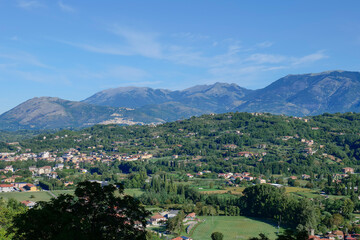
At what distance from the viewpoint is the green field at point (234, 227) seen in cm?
3888

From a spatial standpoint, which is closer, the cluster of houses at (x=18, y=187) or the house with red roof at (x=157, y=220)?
the house with red roof at (x=157, y=220)

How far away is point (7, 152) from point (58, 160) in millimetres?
24578

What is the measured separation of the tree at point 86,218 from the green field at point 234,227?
2533cm

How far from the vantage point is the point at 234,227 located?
42.8m

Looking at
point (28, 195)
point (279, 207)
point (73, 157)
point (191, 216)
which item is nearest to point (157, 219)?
point (191, 216)

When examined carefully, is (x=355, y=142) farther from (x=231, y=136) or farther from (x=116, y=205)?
(x=116, y=205)

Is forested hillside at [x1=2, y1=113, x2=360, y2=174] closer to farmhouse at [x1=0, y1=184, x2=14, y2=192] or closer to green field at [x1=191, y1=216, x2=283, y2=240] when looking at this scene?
green field at [x1=191, y1=216, x2=283, y2=240]

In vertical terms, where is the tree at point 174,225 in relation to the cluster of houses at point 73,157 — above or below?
below

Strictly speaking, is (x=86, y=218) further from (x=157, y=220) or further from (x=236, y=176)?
(x=236, y=176)

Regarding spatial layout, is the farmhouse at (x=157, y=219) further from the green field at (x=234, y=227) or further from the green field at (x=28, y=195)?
the green field at (x=28, y=195)

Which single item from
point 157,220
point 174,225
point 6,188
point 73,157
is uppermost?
point 73,157

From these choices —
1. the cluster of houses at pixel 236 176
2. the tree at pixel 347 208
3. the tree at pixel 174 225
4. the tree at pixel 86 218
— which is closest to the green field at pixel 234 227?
the tree at pixel 174 225

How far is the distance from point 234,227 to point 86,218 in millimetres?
32253

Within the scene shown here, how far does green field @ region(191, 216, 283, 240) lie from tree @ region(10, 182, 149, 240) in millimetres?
25329
